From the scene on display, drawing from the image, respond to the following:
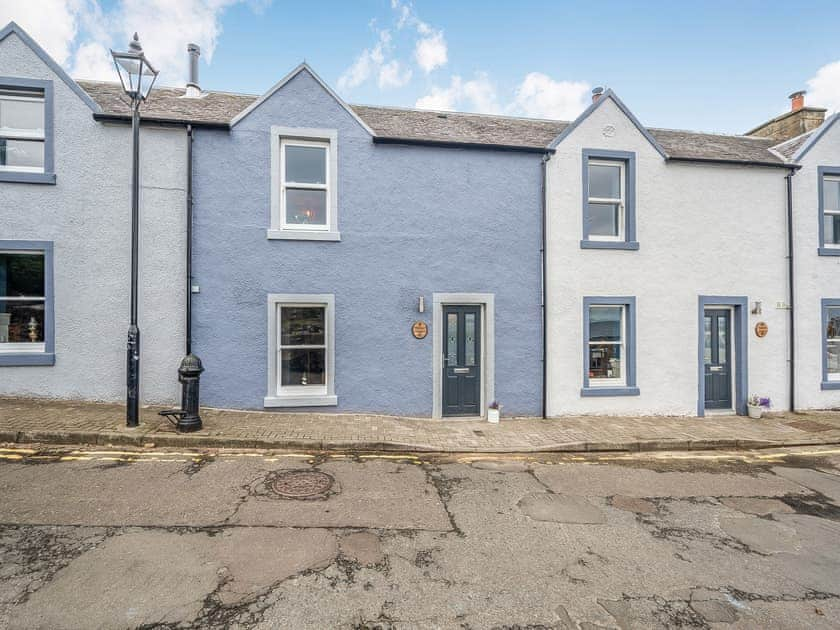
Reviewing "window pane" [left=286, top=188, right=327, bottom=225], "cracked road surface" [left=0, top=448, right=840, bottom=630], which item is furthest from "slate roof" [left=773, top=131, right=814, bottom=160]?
"window pane" [left=286, top=188, right=327, bottom=225]

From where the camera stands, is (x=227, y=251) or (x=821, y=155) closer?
(x=227, y=251)

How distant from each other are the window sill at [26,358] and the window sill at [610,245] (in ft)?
39.4

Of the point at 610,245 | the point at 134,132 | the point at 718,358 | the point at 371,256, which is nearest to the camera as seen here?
the point at 134,132

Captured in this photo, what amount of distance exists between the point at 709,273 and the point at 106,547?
1268cm

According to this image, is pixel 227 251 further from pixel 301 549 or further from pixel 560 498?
pixel 560 498

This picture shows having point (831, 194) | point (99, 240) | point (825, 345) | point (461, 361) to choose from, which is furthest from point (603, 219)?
point (99, 240)

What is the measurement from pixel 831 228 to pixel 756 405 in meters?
5.46

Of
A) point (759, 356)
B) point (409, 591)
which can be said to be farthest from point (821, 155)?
point (409, 591)

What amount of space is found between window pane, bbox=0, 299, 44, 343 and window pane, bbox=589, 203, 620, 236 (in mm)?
12666

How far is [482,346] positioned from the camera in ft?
32.3

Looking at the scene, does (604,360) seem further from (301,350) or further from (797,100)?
(797,100)

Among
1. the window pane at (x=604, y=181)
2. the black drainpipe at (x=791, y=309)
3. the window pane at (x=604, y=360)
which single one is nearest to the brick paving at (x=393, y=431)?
the black drainpipe at (x=791, y=309)

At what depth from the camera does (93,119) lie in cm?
885

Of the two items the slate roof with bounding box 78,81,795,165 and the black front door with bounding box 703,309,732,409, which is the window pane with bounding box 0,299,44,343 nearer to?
the slate roof with bounding box 78,81,795,165
